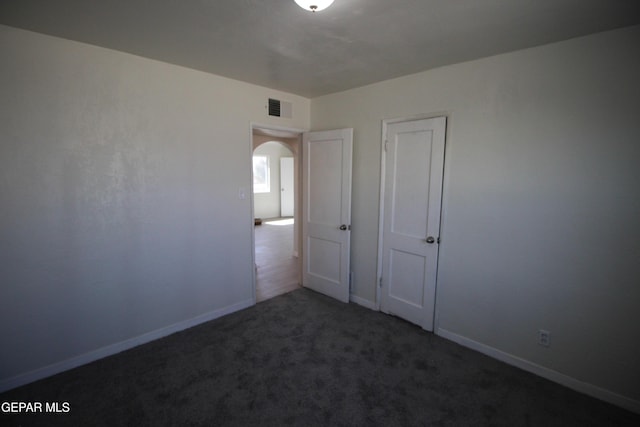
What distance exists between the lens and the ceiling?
1.69 m

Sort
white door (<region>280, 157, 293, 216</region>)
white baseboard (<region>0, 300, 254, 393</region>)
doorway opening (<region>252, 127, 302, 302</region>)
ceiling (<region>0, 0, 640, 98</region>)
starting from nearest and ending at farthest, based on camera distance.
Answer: ceiling (<region>0, 0, 640, 98</region>)
white baseboard (<region>0, 300, 254, 393</region>)
doorway opening (<region>252, 127, 302, 302</region>)
white door (<region>280, 157, 293, 216</region>)

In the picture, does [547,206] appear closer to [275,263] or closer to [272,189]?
[275,263]

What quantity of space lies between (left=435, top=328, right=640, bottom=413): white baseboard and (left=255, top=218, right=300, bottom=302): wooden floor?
2125 mm

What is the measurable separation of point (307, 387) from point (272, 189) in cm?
804

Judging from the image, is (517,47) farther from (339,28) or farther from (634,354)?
(634,354)

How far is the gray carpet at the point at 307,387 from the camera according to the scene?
1.90 m

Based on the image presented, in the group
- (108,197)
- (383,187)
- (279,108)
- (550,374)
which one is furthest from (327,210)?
(550,374)

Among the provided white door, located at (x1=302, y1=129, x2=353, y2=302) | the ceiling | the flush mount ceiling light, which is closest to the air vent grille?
white door, located at (x1=302, y1=129, x2=353, y2=302)

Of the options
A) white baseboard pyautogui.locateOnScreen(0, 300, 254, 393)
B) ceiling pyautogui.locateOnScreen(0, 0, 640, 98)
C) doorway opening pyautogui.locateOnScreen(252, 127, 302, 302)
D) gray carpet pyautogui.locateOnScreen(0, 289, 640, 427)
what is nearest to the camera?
ceiling pyautogui.locateOnScreen(0, 0, 640, 98)

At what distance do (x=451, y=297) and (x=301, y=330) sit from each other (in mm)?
1483

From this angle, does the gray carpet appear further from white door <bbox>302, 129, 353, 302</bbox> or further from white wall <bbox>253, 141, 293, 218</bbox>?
white wall <bbox>253, 141, 293, 218</bbox>

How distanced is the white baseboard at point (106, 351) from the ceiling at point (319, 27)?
245 centimetres

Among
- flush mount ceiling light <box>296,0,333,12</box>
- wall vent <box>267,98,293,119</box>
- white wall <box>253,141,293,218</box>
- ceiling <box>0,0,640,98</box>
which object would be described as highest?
ceiling <box>0,0,640,98</box>

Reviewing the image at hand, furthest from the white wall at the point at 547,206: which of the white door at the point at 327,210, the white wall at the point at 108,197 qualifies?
the white wall at the point at 108,197
